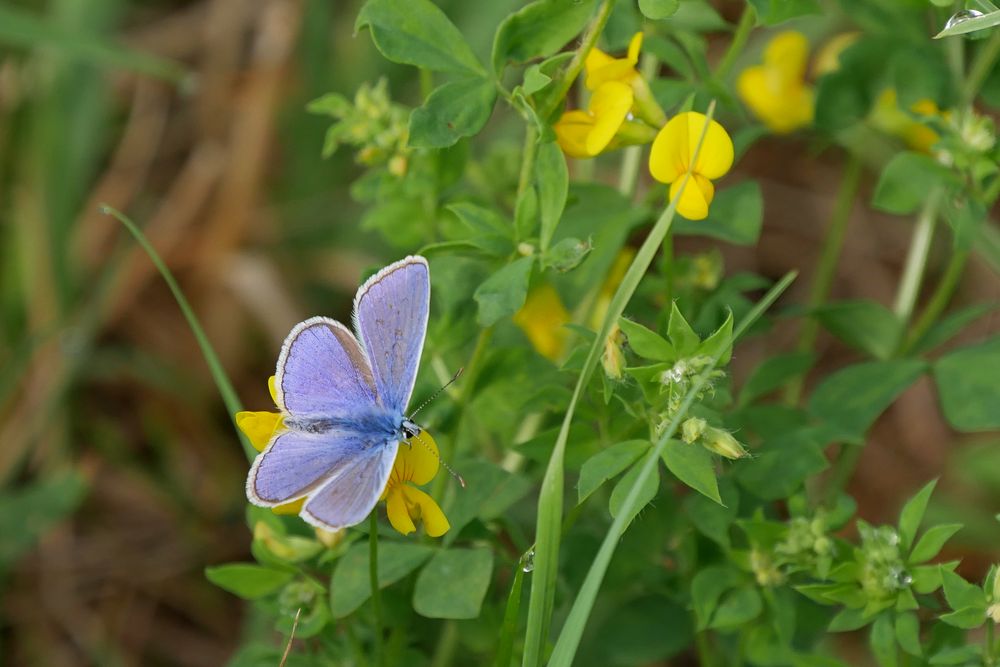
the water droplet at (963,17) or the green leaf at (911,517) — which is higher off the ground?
the water droplet at (963,17)

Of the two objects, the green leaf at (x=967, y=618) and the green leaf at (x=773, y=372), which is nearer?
the green leaf at (x=967, y=618)

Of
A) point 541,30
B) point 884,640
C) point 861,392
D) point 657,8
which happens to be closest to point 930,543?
point 884,640

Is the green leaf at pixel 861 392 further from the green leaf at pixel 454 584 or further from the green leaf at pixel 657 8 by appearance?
the green leaf at pixel 657 8

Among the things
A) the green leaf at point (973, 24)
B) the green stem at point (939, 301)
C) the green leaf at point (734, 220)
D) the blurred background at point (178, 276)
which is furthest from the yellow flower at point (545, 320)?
the blurred background at point (178, 276)

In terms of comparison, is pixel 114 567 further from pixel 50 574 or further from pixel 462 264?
pixel 462 264

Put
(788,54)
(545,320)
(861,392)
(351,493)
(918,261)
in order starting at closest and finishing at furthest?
(351,493) < (861,392) < (545,320) < (918,261) < (788,54)

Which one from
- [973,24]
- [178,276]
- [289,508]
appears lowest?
[178,276]

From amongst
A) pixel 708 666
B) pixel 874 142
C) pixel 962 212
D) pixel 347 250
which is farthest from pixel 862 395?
pixel 347 250

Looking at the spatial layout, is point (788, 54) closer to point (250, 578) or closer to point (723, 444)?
point (723, 444)
